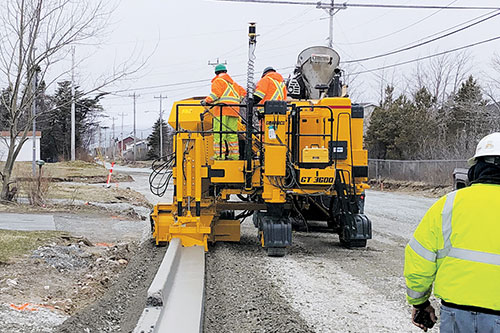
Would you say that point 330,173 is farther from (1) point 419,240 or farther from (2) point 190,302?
(1) point 419,240

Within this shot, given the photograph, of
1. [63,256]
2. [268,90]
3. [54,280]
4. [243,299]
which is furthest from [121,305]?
[268,90]

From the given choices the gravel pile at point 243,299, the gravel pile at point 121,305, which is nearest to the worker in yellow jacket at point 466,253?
the gravel pile at point 243,299

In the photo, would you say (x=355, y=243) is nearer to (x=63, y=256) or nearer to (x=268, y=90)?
(x=268, y=90)

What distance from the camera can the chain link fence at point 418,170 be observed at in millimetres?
27656

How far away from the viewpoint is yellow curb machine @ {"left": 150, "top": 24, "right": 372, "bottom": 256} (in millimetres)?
8461

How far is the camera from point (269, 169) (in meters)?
8.38

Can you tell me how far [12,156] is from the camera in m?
15.0

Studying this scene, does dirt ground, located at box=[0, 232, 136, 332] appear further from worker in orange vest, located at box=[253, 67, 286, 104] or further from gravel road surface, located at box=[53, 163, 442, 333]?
worker in orange vest, located at box=[253, 67, 286, 104]

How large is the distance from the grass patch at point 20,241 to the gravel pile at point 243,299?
2.83 meters

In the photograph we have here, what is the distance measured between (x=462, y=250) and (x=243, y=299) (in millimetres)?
3522

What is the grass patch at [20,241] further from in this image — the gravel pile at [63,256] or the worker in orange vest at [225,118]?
the worker in orange vest at [225,118]

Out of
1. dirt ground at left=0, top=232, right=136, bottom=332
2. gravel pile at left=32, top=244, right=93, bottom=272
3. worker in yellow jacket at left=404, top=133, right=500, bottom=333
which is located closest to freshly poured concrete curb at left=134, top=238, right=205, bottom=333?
dirt ground at left=0, top=232, right=136, bottom=332

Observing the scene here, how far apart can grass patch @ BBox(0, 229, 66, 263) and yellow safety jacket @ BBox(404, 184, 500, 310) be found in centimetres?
614

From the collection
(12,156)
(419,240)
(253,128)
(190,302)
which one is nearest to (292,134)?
(253,128)
